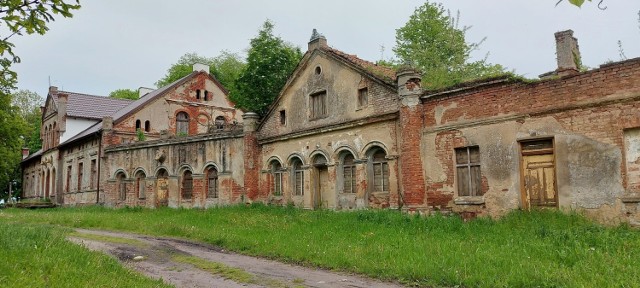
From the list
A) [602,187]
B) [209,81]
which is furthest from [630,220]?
[209,81]

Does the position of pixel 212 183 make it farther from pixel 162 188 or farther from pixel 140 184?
pixel 140 184

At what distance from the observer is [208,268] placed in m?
9.12

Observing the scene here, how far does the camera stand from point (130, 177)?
24281mm

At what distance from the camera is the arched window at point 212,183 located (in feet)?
68.4

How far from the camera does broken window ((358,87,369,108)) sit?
1602 centimetres

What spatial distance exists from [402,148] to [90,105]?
2748cm

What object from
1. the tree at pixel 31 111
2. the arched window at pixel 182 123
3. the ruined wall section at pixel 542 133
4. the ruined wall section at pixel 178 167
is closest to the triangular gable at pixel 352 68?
the ruined wall section at pixel 542 133

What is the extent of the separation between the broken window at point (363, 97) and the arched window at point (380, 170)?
1738mm

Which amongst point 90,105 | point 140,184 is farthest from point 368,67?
point 90,105

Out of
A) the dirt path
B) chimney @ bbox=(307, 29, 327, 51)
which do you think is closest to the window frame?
the dirt path

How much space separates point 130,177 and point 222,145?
700 centimetres

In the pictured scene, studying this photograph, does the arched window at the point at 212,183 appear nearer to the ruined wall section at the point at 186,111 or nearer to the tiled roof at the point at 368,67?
the ruined wall section at the point at 186,111

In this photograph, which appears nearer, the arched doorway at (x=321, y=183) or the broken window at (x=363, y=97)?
the broken window at (x=363, y=97)

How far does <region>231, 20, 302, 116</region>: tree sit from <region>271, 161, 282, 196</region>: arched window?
7658 mm
